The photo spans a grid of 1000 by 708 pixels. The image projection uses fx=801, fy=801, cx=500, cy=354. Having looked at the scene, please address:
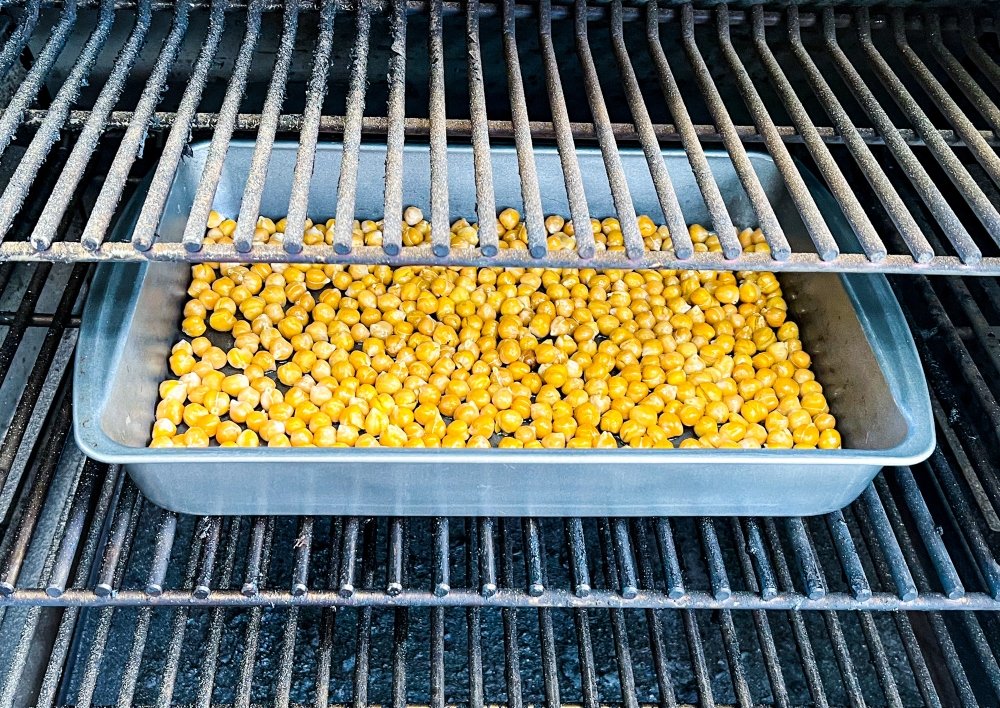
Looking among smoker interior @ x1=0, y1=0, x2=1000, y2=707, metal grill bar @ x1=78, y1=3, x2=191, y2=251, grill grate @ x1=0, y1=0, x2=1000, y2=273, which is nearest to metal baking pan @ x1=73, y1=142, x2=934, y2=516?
smoker interior @ x1=0, y1=0, x2=1000, y2=707

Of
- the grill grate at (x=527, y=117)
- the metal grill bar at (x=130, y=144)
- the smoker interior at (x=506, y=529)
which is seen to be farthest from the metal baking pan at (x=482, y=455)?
the metal grill bar at (x=130, y=144)

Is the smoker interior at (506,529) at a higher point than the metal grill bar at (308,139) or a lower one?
lower

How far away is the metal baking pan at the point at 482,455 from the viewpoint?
1.41 m

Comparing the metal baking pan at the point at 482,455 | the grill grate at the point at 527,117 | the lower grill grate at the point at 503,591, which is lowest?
the lower grill grate at the point at 503,591

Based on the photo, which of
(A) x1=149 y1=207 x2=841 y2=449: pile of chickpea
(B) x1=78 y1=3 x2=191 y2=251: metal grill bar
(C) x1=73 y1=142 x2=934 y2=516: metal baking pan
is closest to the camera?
(B) x1=78 y1=3 x2=191 y2=251: metal grill bar

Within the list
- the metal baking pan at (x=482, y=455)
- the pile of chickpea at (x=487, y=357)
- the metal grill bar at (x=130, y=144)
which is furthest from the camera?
the pile of chickpea at (x=487, y=357)

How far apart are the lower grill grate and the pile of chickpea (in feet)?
0.68

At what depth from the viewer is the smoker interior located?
→ 148 centimetres

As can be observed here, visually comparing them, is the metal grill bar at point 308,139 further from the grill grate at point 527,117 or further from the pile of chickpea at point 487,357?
the pile of chickpea at point 487,357

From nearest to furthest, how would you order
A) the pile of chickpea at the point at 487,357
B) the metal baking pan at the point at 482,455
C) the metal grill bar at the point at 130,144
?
the metal grill bar at the point at 130,144
the metal baking pan at the point at 482,455
the pile of chickpea at the point at 487,357

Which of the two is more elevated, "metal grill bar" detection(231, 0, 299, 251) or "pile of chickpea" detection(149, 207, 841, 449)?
"metal grill bar" detection(231, 0, 299, 251)

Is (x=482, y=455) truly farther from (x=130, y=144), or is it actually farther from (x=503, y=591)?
(x=130, y=144)

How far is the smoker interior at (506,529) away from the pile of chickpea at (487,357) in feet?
0.69

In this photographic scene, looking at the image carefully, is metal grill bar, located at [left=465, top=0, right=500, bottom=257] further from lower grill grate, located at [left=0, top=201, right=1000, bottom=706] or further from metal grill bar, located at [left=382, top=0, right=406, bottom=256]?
lower grill grate, located at [left=0, top=201, right=1000, bottom=706]
